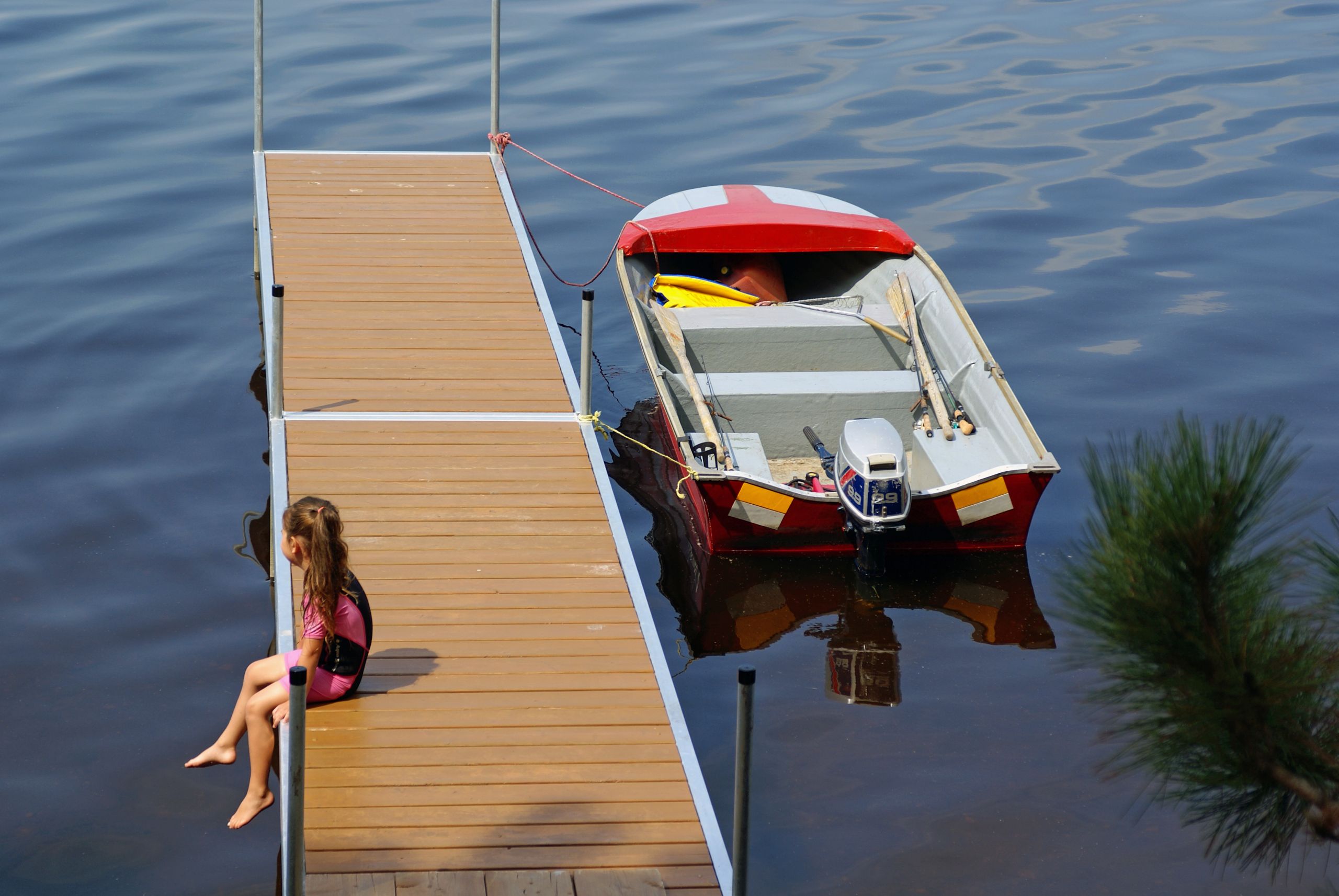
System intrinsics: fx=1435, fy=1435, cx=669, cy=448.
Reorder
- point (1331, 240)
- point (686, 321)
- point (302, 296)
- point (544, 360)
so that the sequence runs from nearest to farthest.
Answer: point (544, 360)
point (302, 296)
point (686, 321)
point (1331, 240)

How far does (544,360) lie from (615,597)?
2940 mm

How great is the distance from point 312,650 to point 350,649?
0.22m

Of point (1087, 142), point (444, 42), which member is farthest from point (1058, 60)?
point (444, 42)

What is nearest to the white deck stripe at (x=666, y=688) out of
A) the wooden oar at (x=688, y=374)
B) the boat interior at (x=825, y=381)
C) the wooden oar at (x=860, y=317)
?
the wooden oar at (x=688, y=374)

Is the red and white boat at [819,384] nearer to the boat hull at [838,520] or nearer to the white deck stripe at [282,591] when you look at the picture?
the boat hull at [838,520]

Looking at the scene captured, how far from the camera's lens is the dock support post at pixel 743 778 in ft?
16.1

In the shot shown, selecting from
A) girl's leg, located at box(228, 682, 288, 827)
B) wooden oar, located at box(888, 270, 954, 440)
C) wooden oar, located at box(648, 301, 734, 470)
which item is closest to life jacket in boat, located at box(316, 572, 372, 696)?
girl's leg, located at box(228, 682, 288, 827)

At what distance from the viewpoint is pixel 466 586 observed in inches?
303

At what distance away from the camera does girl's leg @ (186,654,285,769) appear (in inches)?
260

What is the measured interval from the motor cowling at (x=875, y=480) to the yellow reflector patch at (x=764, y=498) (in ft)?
1.46

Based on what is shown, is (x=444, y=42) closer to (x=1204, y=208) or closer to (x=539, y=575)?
(x=1204, y=208)

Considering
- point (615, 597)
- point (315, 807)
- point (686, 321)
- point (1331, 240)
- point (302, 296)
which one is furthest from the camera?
point (1331, 240)

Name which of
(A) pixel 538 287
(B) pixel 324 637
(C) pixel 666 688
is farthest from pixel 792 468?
(B) pixel 324 637

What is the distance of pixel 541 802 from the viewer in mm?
6113
